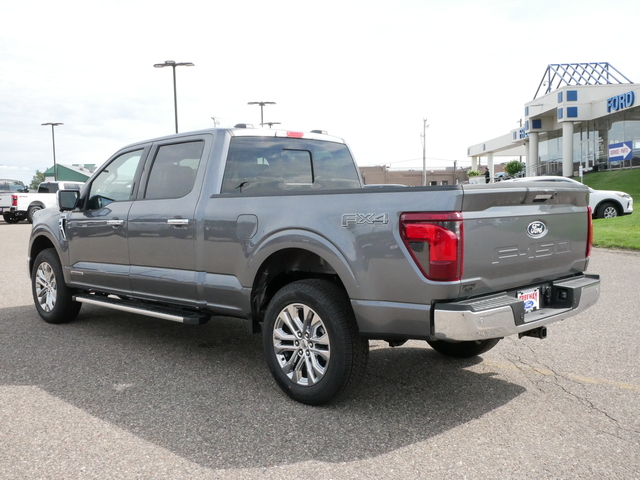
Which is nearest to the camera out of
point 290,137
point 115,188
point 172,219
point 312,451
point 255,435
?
point 312,451

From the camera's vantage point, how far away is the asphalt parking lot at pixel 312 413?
321 centimetres

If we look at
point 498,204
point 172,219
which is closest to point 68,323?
point 172,219

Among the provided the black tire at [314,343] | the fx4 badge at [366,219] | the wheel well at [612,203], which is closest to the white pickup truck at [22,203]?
the wheel well at [612,203]

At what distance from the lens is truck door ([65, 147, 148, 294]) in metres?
5.70

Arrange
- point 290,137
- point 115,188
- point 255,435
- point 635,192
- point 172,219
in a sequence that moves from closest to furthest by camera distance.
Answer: point 255,435 < point 172,219 < point 290,137 < point 115,188 < point 635,192

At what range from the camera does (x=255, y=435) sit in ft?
11.9

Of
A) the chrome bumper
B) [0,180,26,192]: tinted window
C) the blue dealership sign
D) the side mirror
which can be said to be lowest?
the chrome bumper

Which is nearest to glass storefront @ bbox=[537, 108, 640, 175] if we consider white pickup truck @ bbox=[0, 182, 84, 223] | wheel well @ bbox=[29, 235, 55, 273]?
white pickup truck @ bbox=[0, 182, 84, 223]

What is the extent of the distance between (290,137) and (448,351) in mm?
2319

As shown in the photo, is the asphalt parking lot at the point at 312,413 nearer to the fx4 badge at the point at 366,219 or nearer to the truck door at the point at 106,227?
the truck door at the point at 106,227

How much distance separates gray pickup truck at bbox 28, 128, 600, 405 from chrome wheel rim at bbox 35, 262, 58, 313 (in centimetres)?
77

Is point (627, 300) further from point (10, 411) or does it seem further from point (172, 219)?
point (10, 411)

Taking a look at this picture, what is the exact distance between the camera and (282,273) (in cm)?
458

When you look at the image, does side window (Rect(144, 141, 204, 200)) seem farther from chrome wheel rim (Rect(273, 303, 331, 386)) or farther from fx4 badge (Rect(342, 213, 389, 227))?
fx4 badge (Rect(342, 213, 389, 227))
